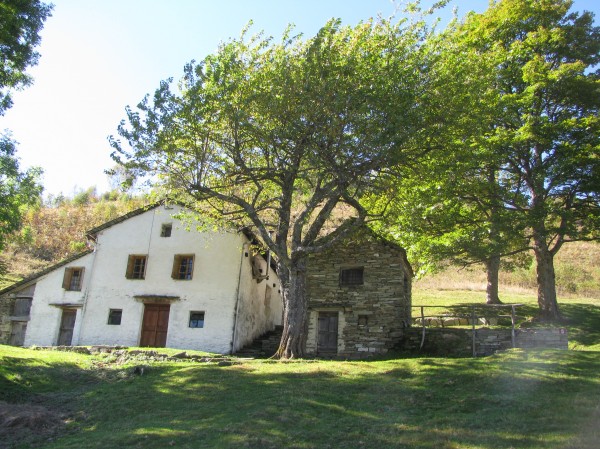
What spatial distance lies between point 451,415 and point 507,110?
16.7 metres

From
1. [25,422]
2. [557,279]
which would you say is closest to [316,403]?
[25,422]

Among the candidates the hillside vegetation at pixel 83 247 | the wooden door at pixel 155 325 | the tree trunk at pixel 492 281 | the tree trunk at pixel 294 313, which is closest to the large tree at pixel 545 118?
the tree trunk at pixel 492 281

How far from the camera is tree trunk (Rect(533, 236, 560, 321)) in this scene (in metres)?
21.8

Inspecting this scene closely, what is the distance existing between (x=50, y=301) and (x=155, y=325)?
6.14m

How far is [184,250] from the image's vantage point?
23969mm

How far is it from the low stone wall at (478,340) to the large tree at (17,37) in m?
17.1

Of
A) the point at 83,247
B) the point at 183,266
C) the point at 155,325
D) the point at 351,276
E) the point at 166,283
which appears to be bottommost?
the point at 155,325

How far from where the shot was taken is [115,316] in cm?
2383

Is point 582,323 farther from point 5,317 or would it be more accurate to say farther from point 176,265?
point 5,317

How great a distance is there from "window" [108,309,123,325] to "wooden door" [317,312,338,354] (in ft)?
32.9

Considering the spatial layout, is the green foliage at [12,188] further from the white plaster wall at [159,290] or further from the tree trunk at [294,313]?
the tree trunk at [294,313]

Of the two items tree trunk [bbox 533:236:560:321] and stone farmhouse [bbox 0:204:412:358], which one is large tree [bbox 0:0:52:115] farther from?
tree trunk [bbox 533:236:560:321]

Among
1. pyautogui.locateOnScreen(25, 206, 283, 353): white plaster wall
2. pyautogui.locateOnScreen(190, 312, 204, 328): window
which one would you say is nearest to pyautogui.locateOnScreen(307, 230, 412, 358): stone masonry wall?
pyautogui.locateOnScreen(25, 206, 283, 353): white plaster wall

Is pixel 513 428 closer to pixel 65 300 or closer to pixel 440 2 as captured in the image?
pixel 440 2
